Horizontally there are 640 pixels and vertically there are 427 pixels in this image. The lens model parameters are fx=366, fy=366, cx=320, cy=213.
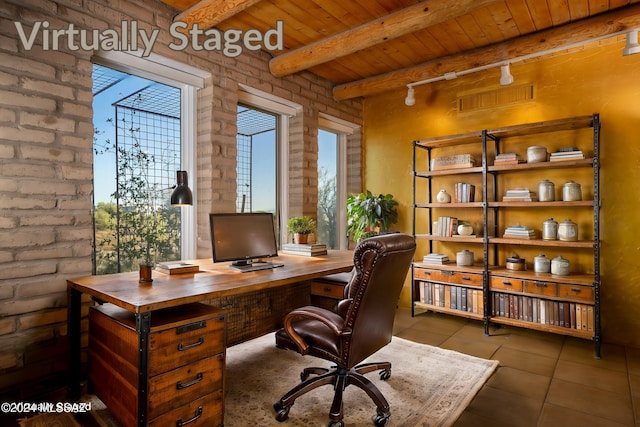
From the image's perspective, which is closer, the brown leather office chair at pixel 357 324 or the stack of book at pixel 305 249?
the brown leather office chair at pixel 357 324

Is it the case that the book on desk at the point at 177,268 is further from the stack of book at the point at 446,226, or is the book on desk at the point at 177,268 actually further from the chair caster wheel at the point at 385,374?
the stack of book at the point at 446,226

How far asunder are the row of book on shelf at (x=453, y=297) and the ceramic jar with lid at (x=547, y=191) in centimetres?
106

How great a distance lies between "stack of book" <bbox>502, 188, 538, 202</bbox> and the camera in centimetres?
349

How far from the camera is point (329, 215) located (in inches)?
192

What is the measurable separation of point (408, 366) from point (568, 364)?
1255 mm

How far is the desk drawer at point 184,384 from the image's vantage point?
1.68 metres

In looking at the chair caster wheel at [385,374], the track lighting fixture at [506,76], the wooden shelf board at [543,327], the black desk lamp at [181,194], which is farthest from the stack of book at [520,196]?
the black desk lamp at [181,194]

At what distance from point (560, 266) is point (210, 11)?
11.9 feet

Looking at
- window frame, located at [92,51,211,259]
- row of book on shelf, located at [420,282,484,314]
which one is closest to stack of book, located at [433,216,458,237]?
row of book on shelf, located at [420,282,484,314]

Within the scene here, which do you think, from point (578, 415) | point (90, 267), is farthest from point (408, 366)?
point (90, 267)

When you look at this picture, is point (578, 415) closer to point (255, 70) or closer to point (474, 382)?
point (474, 382)

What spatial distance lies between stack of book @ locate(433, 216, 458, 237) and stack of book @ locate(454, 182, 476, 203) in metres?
0.23

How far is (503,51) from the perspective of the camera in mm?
3469

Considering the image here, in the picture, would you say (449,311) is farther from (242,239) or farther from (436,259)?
(242,239)
